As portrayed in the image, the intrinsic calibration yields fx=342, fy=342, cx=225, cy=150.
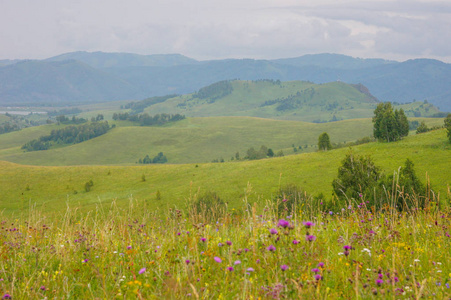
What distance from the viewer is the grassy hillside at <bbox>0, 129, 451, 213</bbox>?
5253cm

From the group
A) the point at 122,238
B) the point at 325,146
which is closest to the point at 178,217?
the point at 122,238

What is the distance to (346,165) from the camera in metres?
35.7

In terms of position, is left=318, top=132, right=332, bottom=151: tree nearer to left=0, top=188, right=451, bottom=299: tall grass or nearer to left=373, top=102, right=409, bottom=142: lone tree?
left=373, top=102, right=409, bottom=142: lone tree

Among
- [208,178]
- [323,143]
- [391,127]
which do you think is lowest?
[208,178]

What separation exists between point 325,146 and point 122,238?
7264 centimetres

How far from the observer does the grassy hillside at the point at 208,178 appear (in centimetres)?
5253

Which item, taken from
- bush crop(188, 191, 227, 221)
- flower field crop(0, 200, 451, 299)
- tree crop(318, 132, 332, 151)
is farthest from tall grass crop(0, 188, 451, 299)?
tree crop(318, 132, 332, 151)

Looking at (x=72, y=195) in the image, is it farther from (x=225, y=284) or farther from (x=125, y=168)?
(x=225, y=284)

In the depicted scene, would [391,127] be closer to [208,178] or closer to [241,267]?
[208,178]

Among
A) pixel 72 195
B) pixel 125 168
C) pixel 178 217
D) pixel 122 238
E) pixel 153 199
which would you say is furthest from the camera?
pixel 125 168

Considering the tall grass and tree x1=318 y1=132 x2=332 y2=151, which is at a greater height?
the tall grass

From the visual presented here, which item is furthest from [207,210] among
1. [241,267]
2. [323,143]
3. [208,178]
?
[323,143]

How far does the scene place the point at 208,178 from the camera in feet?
214

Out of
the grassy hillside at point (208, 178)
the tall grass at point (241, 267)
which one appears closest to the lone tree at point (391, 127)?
A: the grassy hillside at point (208, 178)
